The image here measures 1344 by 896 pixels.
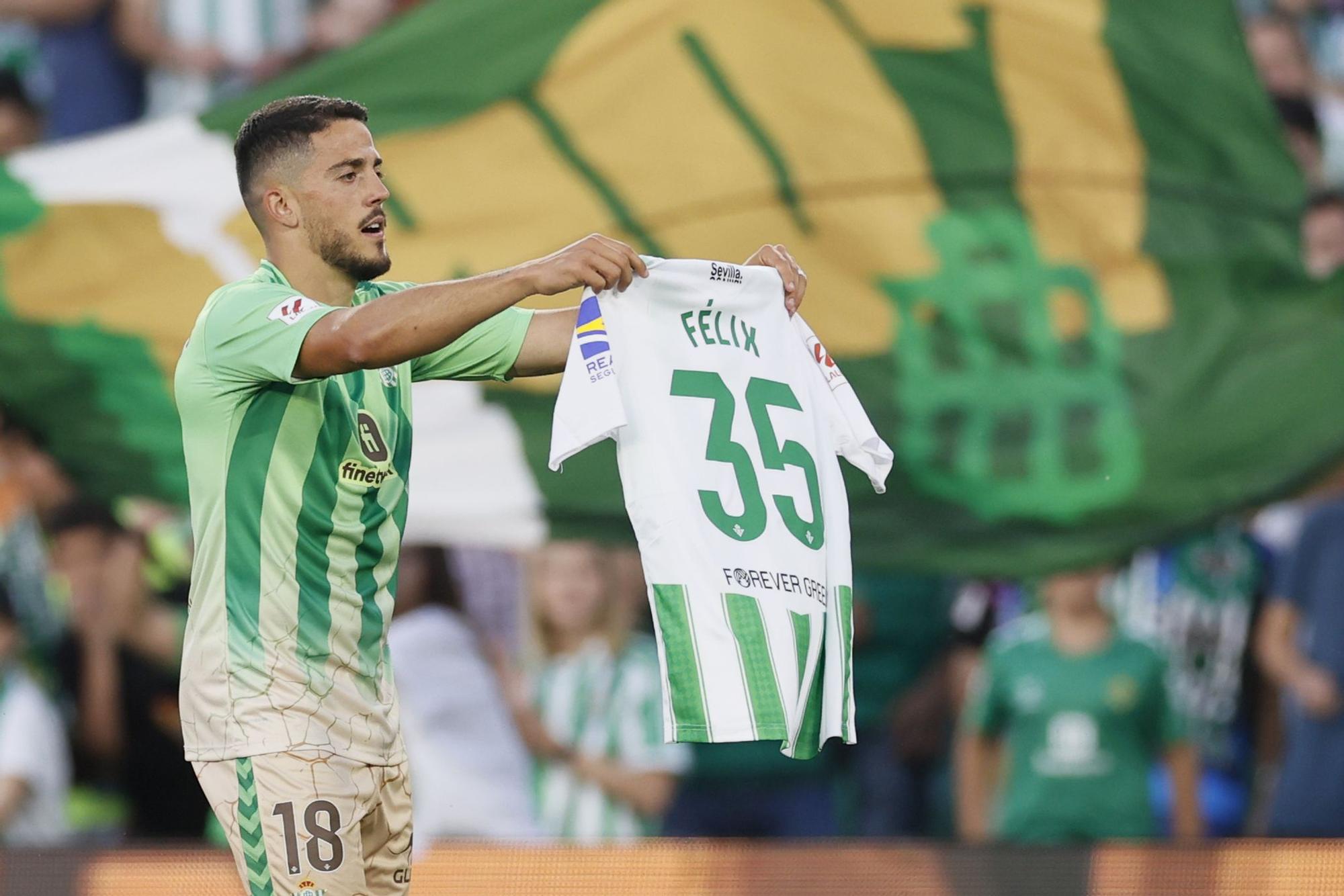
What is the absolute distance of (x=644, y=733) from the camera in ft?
20.3

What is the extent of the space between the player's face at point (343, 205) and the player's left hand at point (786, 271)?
84 centimetres

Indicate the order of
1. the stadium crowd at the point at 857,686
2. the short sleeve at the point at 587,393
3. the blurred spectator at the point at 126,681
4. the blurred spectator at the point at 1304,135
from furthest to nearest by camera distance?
the blurred spectator at the point at 1304,135 → the blurred spectator at the point at 126,681 → the stadium crowd at the point at 857,686 → the short sleeve at the point at 587,393

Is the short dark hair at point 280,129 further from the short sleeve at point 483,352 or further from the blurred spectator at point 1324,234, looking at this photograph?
the blurred spectator at point 1324,234

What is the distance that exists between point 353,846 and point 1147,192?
4618 mm

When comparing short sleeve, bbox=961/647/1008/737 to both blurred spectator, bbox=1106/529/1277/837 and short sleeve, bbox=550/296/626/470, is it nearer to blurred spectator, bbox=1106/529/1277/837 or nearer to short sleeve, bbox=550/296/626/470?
blurred spectator, bbox=1106/529/1277/837

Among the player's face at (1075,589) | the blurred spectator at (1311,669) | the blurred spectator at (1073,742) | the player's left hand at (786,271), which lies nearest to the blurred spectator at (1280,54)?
the blurred spectator at (1311,669)

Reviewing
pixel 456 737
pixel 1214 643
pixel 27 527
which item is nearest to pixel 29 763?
pixel 27 527

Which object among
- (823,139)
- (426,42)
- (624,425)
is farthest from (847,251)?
(624,425)

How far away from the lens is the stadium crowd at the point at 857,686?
6.01 metres

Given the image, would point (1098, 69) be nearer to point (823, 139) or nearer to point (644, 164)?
point (823, 139)

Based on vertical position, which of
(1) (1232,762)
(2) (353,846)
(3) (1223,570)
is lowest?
(1) (1232,762)

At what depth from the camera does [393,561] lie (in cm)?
325

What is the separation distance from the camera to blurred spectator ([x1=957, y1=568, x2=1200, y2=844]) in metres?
5.90

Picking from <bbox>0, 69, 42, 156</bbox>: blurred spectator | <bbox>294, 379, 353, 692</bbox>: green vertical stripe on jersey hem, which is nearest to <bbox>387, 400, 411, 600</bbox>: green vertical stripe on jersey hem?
<bbox>294, 379, 353, 692</bbox>: green vertical stripe on jersey hem
